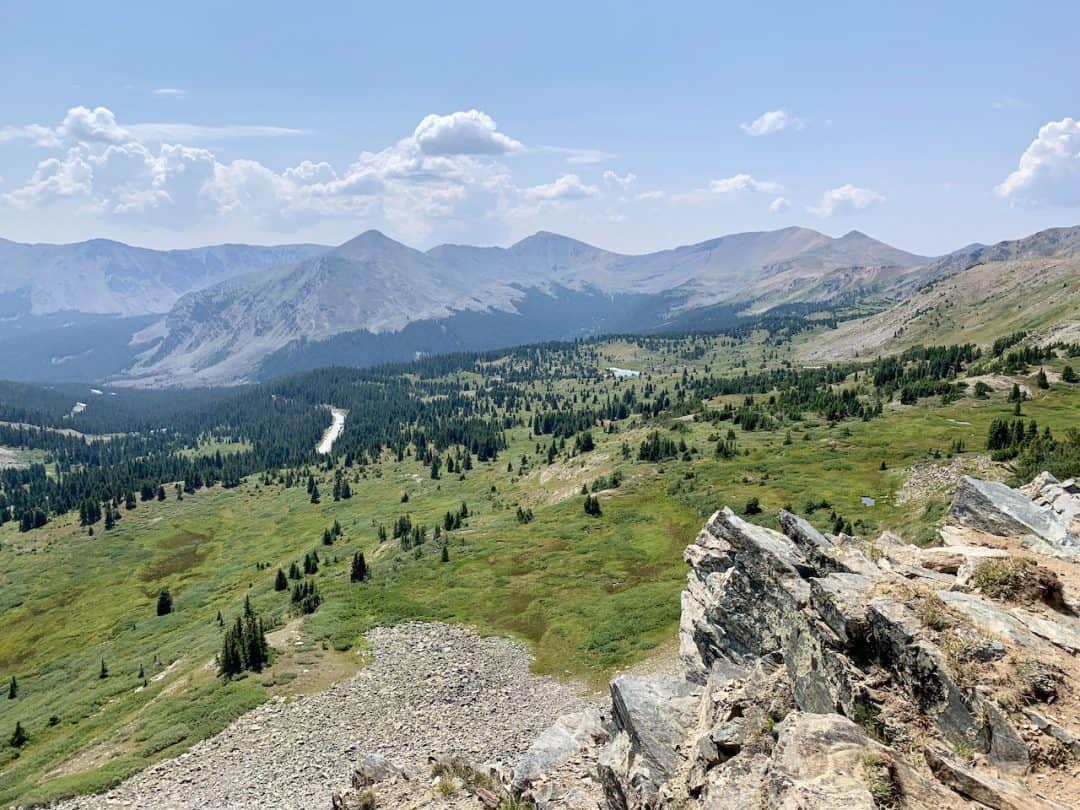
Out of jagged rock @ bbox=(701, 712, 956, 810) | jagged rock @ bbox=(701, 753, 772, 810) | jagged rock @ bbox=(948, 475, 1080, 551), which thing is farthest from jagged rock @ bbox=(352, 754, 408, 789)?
jagged rock @ bbox=(948, 475, 1080, 551)

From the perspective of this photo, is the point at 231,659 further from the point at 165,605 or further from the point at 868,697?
the point at 165,605

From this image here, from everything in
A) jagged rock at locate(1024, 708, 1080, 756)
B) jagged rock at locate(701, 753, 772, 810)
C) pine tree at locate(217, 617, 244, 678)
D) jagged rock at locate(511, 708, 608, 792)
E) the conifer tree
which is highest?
jagged rock at locate(1024, 708, 1080, 756)

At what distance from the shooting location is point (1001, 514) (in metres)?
34.6

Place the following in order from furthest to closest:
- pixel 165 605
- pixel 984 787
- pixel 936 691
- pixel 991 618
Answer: pixel 165 605
pixel 991 618
pixel 936 691
pixel 984 787

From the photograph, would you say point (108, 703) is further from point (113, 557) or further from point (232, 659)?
point (113, 557)

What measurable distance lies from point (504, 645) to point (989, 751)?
2022 inches

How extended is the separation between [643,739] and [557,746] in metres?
9.25

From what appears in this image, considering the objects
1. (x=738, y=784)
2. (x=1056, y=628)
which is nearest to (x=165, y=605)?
(x=738, y=784)

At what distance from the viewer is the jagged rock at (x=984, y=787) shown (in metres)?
14.4

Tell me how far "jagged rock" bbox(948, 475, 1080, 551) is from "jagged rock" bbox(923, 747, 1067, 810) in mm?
21796

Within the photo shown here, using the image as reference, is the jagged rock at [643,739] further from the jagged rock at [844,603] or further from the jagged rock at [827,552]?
the jagged rock at [827,552]

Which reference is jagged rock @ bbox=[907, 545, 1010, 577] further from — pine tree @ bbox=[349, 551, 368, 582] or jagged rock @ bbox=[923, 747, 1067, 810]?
pine tree @ bbox=[349, 551, 368, 582]

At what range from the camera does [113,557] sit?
188 m

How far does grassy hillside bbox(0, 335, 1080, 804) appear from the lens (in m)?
57.4
